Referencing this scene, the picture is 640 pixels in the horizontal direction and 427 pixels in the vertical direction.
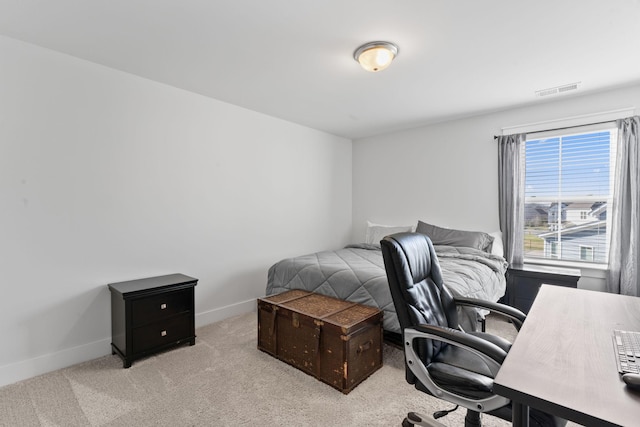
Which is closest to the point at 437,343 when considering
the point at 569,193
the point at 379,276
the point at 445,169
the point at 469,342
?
the point at 469,342

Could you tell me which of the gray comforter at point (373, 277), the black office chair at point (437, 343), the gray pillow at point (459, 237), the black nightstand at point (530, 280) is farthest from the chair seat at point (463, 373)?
the gray pillow at point (459, 237)

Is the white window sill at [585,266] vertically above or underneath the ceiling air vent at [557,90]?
underneath

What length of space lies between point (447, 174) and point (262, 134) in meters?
2.50

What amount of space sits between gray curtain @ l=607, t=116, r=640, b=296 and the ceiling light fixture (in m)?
2.51

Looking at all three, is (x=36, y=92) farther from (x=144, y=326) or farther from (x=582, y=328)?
(x=582, y=328)

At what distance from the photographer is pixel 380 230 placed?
4.52 meters

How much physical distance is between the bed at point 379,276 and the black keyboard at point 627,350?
0.99 metres

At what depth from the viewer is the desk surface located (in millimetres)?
742

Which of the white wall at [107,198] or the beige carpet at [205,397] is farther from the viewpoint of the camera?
the white wall at [107,198]

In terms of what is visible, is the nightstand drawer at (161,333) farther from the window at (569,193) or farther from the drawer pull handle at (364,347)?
the window at (569,193)

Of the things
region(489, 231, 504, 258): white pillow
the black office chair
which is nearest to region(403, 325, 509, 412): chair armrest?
the black office chair

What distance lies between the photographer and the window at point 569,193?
3.23 m

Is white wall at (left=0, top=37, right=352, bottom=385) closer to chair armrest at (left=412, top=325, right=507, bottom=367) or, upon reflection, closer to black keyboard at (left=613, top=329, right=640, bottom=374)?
chair armrest at (left=412, top=325, right=507, bottom=367)

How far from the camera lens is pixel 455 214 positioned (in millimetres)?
4141
